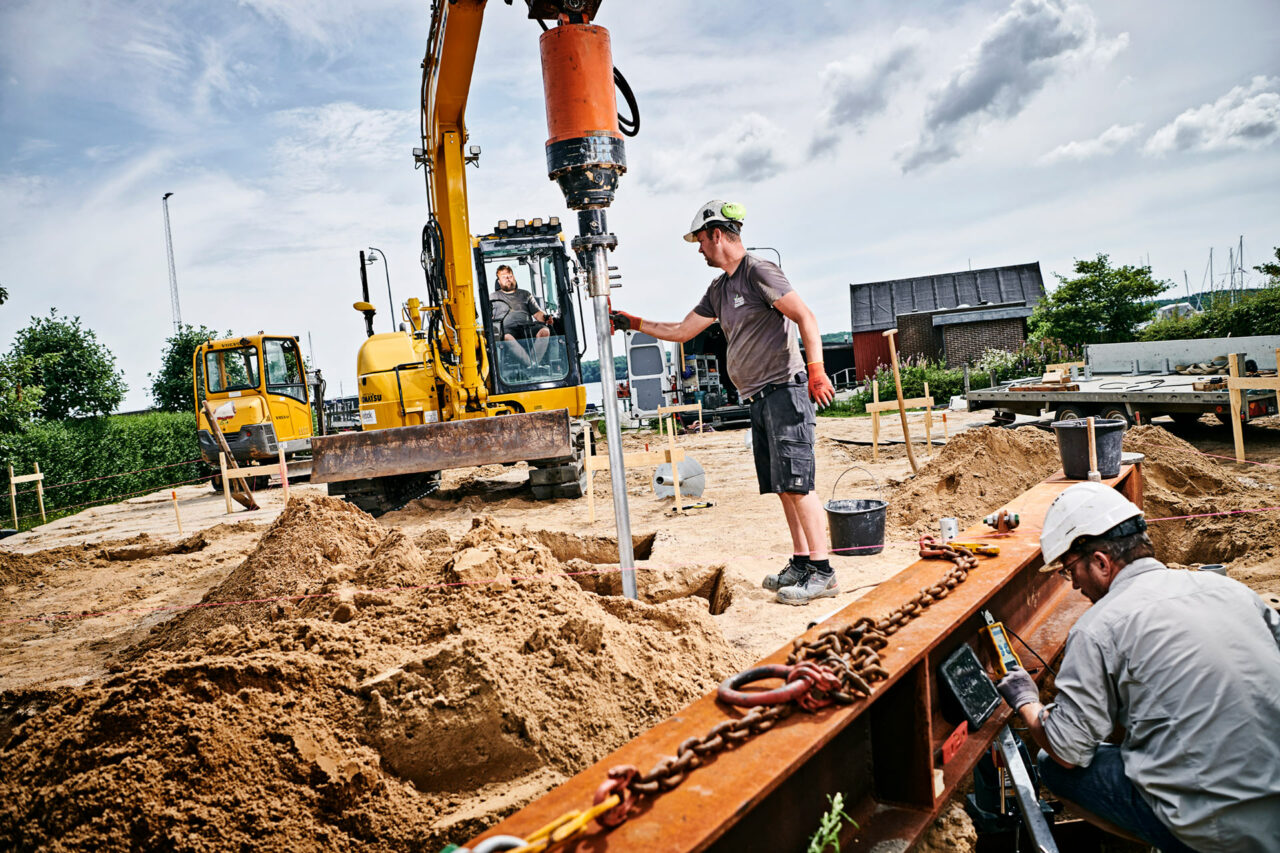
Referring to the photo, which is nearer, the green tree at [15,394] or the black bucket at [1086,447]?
the black bucket at [1086,447]

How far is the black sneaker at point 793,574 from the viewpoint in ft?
14.1

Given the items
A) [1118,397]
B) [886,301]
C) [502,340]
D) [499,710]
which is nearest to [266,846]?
[499,710]

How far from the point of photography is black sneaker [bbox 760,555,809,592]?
4309 mm

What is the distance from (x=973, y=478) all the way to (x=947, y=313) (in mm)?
20927

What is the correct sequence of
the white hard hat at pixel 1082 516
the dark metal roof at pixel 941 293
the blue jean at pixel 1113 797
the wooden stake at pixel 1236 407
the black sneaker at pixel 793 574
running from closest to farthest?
the blue jean at pixel 1113 797, the white hard hat at pixel 1082 516, the black sneaker at pixel 793 574, the wooden stake at pixel 1236 407, the dark metal roof at pixel 941 293

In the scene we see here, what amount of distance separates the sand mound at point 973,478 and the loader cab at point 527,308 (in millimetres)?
4639

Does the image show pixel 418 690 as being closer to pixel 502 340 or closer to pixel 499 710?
pixel 499 710

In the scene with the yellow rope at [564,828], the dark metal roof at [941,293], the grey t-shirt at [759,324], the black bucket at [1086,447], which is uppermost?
the dark metal roof at [941,293]

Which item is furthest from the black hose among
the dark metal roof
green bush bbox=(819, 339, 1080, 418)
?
the dark metal roof

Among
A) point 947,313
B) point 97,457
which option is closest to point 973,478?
point 97,457

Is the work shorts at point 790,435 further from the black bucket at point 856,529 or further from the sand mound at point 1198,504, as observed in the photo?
the sand mound at point 1198,504

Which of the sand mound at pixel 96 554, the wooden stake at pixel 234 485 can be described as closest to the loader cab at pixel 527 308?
the sand mound at pixel 96 554

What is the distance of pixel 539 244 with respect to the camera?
994 cm

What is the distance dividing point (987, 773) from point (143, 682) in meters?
3.01
